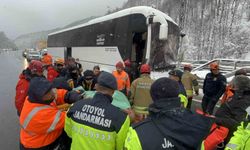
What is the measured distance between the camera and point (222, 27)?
129 feet

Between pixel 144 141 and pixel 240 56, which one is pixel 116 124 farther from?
pixel 240 56

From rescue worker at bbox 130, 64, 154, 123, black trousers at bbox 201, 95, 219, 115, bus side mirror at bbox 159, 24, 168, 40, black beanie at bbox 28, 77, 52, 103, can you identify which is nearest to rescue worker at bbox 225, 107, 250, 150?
black beanie at bbox 28, 77, 52, 103

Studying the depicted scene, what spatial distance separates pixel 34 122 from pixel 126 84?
4.09 meters

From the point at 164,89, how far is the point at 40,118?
1.60 m

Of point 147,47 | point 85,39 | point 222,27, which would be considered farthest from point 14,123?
point 222,27

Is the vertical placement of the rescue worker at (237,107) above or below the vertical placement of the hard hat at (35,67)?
below

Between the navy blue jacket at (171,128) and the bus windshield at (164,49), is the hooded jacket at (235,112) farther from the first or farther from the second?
the bus windshield at (164,49)

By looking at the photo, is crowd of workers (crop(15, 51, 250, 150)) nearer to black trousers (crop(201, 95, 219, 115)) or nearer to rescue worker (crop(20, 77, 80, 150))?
rescue worker (crop(20, 77, 80, 150))

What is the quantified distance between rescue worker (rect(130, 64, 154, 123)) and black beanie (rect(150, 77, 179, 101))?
3.31 m

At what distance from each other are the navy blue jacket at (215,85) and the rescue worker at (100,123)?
522 centimetres

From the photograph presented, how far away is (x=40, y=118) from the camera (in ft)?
10.3

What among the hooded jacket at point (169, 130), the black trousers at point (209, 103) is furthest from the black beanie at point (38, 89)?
the black trousers at point (209, 103)

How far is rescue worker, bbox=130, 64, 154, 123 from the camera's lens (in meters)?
5.68

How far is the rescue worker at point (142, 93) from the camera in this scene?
5680 millimetres
